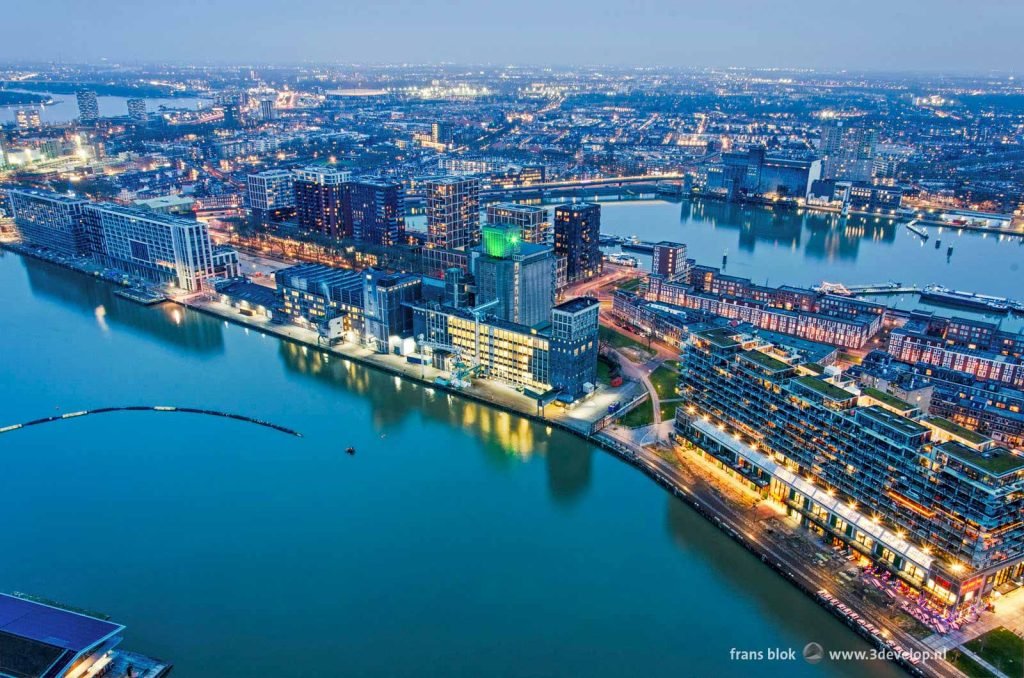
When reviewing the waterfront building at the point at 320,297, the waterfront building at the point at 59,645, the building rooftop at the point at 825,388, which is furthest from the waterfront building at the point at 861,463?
the waterfront building at the point at 59,645

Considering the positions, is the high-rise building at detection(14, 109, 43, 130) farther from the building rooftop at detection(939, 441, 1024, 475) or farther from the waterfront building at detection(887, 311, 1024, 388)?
the building rooftop at detection(939, 441, 1024, 475)

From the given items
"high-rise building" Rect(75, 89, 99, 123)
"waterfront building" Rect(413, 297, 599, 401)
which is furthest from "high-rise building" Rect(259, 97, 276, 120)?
"waterfront building" Rect(413, 297, 599, 401)

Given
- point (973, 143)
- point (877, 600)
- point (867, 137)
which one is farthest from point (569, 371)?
point (973, 143)

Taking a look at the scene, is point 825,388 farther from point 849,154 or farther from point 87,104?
point 87,104

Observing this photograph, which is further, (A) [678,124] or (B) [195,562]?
(A) [678,124]

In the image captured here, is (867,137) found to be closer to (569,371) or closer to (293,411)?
(569,371)

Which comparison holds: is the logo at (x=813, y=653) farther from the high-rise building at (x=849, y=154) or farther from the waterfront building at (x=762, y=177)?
the high-rise building at (x=849, y=154)

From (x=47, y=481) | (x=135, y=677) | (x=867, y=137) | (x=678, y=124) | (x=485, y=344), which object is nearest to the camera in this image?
(x=135, y=677)

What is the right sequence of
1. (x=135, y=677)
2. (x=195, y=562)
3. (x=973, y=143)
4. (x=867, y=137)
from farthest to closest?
(x=973, y=143) → (x=867, y=137) → (x=195, y=562) → (x=135, y=677)
